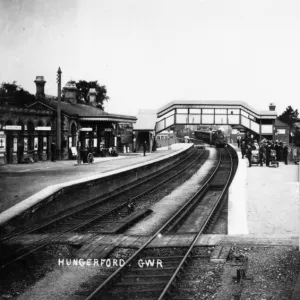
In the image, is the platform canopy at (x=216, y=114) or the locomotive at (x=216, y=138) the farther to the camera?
the locomotive at (x=216, y=138)

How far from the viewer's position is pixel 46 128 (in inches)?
888

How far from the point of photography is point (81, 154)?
24531 mm

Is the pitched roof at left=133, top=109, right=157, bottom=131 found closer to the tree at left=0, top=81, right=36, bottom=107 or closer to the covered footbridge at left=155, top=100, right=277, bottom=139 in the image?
the covered footbridge at left=155, top=100, right=277, bottom=139

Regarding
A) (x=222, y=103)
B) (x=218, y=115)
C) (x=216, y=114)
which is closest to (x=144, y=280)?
(x=222, y=103)

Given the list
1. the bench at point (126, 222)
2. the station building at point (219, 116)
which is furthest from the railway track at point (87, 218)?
the station building at point (219, 116)

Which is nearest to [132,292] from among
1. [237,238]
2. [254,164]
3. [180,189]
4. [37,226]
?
[237,238]

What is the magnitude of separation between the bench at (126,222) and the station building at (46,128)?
28.5 feet

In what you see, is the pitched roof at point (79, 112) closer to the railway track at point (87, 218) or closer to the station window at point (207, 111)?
the station window at point (207, 111)

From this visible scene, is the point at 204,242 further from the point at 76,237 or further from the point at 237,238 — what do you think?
the point at 76,237

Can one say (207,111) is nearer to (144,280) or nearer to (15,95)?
(15,95)

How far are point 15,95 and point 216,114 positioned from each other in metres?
16.5

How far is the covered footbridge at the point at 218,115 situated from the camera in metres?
32.0

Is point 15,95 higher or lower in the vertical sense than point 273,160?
higher

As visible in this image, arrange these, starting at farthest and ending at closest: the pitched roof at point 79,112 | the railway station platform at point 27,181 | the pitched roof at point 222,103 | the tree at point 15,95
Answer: the pitched roof at point 222,103 → the pitched roof at point 79,112 → the tree at point 15,95 → the railway station platform at point 27,181
